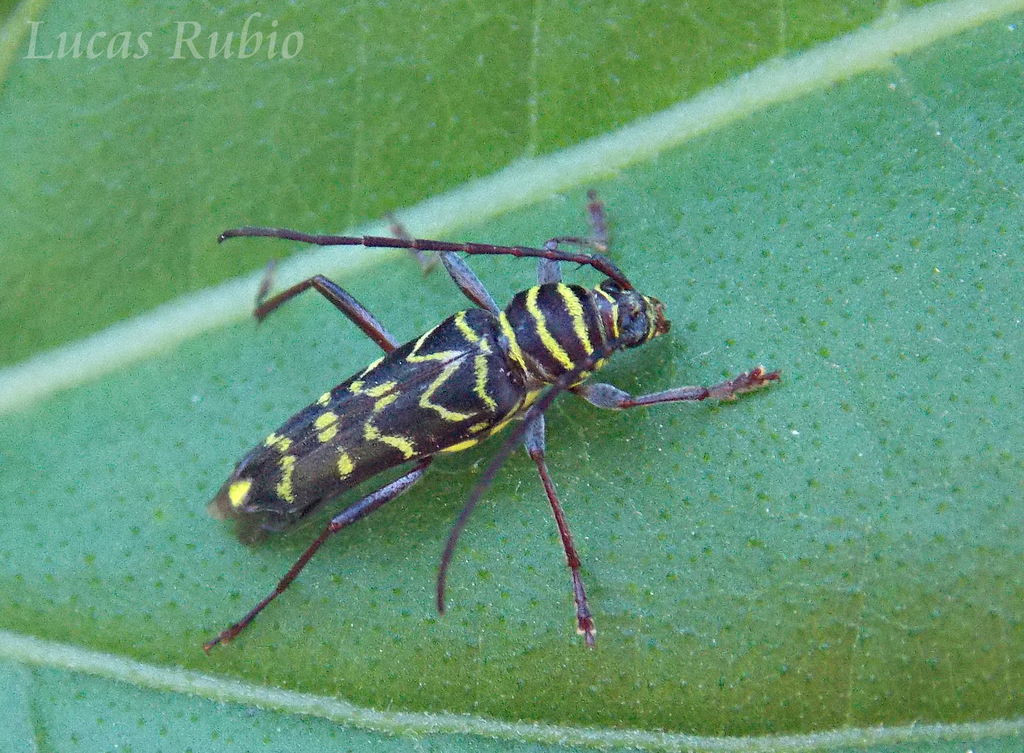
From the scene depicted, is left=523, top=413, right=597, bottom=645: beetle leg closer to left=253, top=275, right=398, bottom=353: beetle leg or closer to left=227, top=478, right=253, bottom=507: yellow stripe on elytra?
left=253, top=275, right=398, bottom=353: beetle leg

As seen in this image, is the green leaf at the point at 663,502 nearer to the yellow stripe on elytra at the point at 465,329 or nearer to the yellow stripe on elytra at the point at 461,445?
the yellow stripe on elytra at the point at 461,445

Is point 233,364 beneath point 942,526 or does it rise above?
above

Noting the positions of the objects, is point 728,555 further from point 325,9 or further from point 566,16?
point 325,9

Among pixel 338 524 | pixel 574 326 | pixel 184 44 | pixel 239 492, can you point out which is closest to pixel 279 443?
pixel 239 492

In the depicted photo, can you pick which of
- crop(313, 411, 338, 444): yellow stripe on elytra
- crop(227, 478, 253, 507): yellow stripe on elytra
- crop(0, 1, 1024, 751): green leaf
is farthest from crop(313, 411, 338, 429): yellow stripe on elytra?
crop(227, 478, 253, 507): yellow stripe on elytra

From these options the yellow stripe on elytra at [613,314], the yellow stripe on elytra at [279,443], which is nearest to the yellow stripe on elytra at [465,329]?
the yellow stripe on elytra at [613,314]

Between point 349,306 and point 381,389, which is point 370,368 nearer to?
point 381,389

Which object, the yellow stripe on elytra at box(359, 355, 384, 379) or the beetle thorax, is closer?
the beetle thorax

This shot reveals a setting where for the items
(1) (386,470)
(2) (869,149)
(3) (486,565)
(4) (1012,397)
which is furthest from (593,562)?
(2) (869,149)
